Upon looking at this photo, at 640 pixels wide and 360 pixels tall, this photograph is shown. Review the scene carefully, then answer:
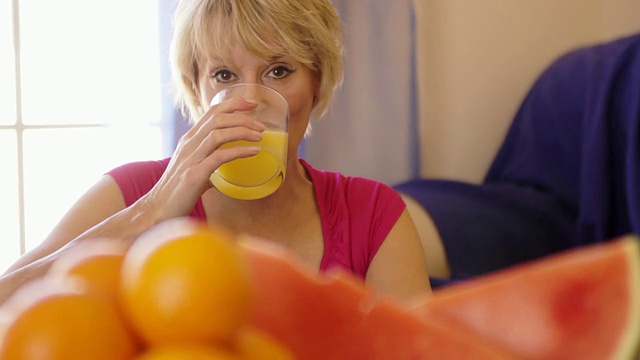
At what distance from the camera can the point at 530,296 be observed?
368 mm

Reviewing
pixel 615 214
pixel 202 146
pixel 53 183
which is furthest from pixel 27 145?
pixel 615 214

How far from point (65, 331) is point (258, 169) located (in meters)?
0.76

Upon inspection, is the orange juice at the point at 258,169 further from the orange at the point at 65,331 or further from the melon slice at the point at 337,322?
the orange at the point at 65,331

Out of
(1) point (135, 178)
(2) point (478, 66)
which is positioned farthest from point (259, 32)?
(2) point (478, 66)

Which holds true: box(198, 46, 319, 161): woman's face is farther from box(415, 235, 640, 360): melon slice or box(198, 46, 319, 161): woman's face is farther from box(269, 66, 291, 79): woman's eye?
box(415, 235, 640, 360): melon slice

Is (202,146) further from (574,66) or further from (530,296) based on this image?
(574,66)

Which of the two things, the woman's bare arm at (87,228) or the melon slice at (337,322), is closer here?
the melon slice at (337,322)

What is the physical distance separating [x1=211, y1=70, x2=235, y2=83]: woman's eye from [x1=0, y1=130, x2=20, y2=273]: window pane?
4.19 feet

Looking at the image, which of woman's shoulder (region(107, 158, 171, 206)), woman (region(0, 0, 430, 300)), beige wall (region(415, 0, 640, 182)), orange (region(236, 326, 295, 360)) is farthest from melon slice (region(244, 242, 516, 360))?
beige wall (region(415, 0, 640, 182))

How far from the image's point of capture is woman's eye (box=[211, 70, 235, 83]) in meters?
1.18

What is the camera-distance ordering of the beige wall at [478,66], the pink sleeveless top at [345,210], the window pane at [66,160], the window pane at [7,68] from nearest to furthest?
the pink sleeveless top at [345,210] → the window pane at [7,68] → the window pane at [66,160] → the beige wall at [478,66]

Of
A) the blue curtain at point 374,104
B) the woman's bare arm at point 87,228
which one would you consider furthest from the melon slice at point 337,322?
the blue curtain at point 374,104

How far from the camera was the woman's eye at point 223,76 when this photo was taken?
1179 mm

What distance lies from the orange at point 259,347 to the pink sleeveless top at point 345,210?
0.90m
